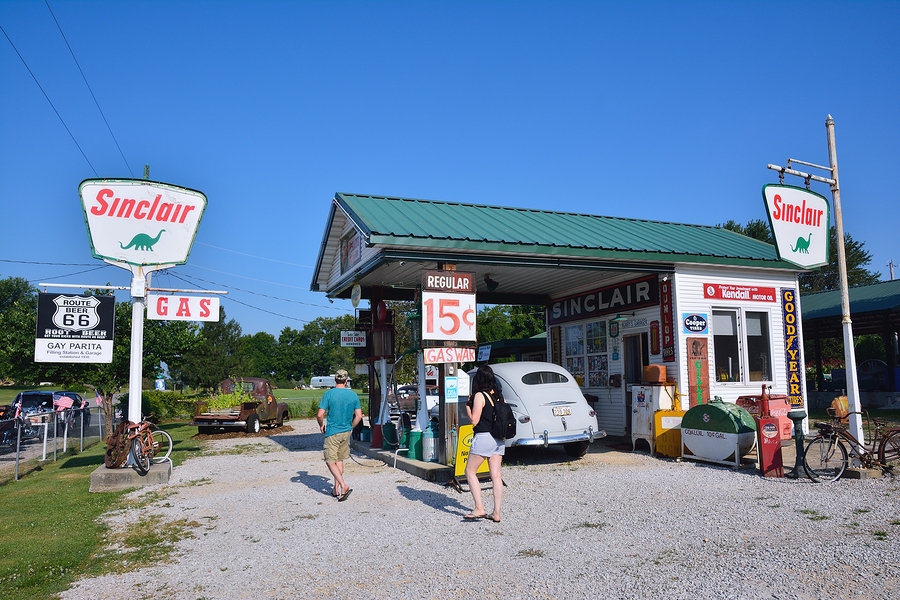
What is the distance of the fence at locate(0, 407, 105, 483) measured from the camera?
15.2 metres

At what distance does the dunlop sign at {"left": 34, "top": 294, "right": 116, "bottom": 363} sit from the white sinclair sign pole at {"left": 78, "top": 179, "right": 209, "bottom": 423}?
0.82m

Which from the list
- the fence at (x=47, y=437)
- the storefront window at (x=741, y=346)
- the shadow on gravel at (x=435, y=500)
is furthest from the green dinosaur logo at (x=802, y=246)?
the fence at (x=47, y=437)

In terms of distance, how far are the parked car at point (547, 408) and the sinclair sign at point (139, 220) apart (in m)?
6.59

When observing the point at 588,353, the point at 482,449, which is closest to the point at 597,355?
the point at 588,353

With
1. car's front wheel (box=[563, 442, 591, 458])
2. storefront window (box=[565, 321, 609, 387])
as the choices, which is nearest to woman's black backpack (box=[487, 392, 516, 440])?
car's front wheel (box=[563, 442, 591, 458])

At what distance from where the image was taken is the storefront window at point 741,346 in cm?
1445

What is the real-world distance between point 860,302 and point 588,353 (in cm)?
1521

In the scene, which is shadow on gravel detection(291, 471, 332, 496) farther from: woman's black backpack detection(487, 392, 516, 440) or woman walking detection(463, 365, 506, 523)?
woman's black backpack detection(487, 392, 516, 440)

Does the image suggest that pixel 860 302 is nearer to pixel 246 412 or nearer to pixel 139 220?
pixel 246 412

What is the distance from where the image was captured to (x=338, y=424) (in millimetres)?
9508

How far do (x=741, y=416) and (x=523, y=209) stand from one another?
23.6ft

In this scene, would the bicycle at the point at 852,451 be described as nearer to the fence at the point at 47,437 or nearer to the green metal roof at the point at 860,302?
the fence at the point at 47,437

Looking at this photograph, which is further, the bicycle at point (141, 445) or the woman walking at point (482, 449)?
the bicycle at point (141, 445)

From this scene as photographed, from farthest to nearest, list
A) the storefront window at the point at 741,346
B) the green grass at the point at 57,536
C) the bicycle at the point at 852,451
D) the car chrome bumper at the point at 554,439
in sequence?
the storefront window at the point at 741,346 → the car chrome bumper at the point at 554,439 → the bicycle at the point at 852,451 → the green grass at the point at 57,536
